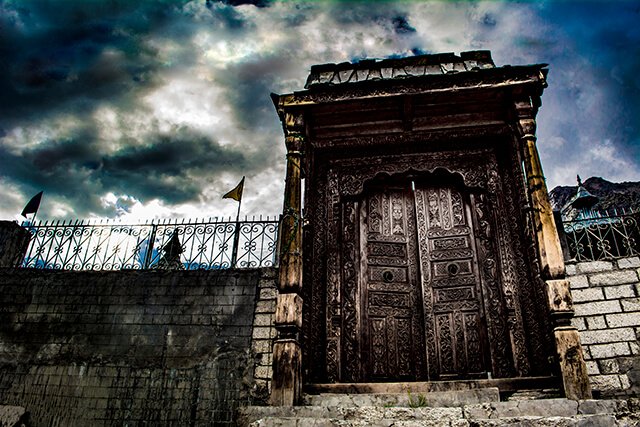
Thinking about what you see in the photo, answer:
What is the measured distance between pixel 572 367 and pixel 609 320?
242 centimetres

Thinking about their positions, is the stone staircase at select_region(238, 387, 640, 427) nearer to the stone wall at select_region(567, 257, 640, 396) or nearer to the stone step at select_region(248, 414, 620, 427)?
the stone step at select_region(248, 414, 620, 427)

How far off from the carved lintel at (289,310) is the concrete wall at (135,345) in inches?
77.8

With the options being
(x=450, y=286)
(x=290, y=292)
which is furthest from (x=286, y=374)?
(x=450, y=286)

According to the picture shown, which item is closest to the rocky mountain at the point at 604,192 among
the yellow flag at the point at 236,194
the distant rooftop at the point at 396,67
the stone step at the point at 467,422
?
the distant rooftop at the point at 396,67

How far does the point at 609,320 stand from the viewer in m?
6.22

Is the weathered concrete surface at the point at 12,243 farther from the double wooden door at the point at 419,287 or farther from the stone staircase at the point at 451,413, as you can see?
the double wooden door at the point at 419,287

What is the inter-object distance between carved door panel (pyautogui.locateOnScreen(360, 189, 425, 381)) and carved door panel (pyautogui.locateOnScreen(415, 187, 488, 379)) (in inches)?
6.7

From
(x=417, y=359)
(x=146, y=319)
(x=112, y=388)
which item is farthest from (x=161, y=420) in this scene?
(x=417, y=359)

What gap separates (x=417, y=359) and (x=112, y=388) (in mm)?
4718

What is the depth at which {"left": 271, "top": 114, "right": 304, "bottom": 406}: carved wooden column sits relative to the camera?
186 inches

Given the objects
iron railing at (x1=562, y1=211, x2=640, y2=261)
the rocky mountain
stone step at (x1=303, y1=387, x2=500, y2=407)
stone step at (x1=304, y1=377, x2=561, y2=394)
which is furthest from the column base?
the rocky mountain

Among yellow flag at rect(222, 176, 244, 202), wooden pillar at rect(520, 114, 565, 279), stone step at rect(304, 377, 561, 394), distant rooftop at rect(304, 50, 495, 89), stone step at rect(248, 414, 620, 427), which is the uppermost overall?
distant rooftop at rect(304, 50, 495, 89)

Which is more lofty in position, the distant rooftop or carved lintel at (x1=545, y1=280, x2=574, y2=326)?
the distant rooftop

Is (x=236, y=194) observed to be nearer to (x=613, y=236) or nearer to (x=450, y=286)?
(x=450, y=286)
